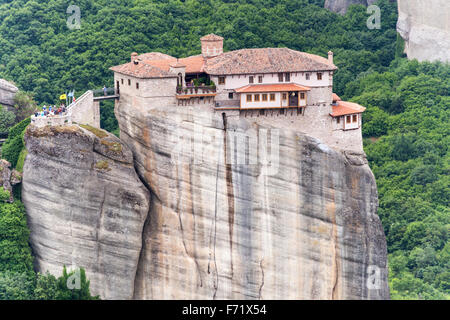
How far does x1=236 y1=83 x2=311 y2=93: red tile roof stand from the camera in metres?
87.9

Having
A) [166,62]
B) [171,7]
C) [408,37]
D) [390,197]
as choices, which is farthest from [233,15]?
[166,62]

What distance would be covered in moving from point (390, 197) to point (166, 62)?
A: 26.1 meters

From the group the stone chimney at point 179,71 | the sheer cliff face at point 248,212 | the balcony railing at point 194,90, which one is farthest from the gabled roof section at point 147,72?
the sheer cliff face at point 248,212

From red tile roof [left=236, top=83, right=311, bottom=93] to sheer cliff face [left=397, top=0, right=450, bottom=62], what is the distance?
3856cm

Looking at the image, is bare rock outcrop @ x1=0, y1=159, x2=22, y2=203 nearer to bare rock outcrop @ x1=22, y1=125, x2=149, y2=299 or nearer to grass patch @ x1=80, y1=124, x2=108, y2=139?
bare rock outcrop @ x1=22, y1=125, x2=149, y2=299

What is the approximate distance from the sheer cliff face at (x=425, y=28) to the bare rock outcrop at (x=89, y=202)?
44.1 meters

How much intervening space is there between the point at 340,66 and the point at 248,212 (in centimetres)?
4044

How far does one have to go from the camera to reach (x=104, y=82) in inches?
4409

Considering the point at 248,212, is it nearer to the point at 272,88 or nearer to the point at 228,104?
the point at 228,104

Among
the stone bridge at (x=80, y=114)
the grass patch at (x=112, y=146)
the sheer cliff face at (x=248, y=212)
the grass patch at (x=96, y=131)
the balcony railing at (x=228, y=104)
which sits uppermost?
the balcony railing at (x=228, y=104)

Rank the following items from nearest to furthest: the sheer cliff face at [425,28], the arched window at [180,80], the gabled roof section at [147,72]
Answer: the gabled roof section at [147,72]
the arched window at [180,80]
the sheer cliff face at [425,28]

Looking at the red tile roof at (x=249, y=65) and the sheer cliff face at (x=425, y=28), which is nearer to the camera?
the red tile roof at (x=249, y=65)

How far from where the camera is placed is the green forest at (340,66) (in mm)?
106625

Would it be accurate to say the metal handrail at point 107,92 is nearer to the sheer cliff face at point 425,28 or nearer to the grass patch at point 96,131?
the grass patch at point 96,131
